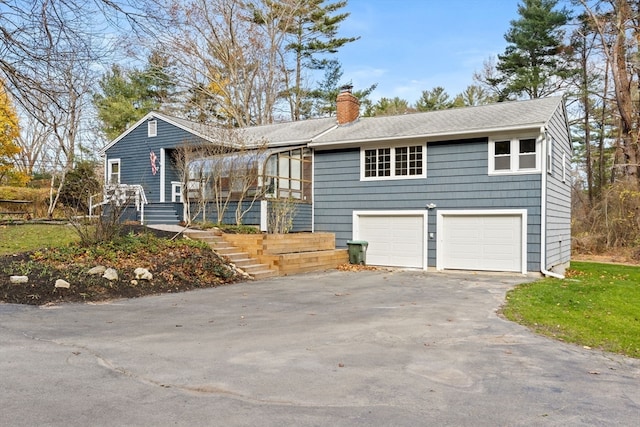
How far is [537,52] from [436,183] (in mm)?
19147

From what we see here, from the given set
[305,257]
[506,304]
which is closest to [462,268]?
[305,257]

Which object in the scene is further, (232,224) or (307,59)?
(307,59)

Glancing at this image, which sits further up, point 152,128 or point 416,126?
point 152,128

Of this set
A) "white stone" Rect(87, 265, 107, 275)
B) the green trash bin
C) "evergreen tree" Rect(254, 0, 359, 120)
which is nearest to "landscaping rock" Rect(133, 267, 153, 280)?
"white stone" Rect(87, 265, 107, 275)

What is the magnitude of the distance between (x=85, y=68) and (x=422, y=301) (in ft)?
22.6

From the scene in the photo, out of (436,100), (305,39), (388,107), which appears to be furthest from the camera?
(436,100)

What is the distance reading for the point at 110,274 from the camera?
27.8 ft

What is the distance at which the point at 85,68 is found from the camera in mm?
6992

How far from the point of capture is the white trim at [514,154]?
1240cm

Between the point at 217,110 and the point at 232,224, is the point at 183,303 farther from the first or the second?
the point at 217,110

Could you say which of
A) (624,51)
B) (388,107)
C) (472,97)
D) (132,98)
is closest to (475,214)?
(624,51)

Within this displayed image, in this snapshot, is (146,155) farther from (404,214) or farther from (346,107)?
(404,214)

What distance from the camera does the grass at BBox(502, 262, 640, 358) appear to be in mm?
5625

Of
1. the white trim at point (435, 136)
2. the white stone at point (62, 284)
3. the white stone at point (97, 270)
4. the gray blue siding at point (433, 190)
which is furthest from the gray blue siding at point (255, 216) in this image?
the white stone at point (62, 284)
